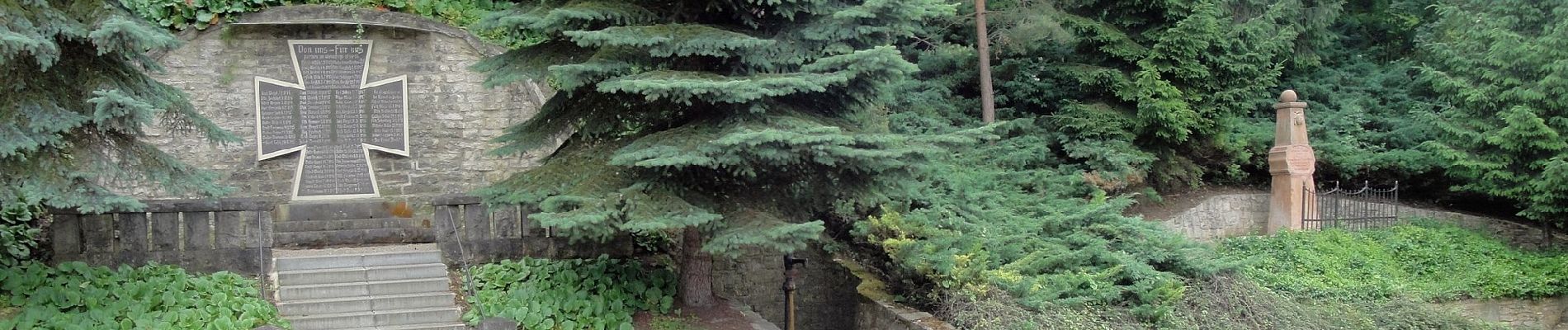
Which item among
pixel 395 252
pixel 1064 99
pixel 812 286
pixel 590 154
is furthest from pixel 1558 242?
pixel 395 252

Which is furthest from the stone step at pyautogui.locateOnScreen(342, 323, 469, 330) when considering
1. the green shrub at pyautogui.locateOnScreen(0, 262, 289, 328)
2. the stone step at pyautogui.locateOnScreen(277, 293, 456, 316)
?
the green shrub at pyautogui.locateOnScreen(0, 262, 289, 328)

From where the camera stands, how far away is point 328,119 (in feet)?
40.5

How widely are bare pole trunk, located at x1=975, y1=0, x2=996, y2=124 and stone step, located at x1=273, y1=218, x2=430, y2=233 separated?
6605 millimetres

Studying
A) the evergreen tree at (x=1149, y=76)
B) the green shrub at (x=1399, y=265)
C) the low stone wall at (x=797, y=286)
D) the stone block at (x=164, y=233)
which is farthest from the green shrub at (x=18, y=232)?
the green shrub at (x=1399, y=265)

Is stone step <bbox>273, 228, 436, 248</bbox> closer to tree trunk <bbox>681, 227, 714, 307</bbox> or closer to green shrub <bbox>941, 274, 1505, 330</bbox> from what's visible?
tree trunk <bbox>681, 227, 714, 307</bbox>

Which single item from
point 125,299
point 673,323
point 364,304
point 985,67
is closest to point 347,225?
point 364,304

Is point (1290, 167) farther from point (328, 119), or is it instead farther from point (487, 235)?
point (328, 119)

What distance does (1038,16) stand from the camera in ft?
43.8

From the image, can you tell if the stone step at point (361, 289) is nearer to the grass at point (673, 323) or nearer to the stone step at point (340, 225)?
the grass at point (673, 323)

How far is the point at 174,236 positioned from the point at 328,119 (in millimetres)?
3716

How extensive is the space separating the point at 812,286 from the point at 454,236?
11.7 ft

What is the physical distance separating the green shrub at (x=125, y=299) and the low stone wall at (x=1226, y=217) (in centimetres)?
1037

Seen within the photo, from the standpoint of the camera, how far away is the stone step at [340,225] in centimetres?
1145

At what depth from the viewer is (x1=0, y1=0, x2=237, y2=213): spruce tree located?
22.9 feet
